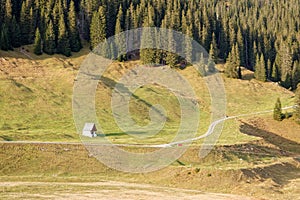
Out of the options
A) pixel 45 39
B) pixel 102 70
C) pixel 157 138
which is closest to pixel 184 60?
pixel 102 70

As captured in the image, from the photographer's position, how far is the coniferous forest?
122062 millimetres

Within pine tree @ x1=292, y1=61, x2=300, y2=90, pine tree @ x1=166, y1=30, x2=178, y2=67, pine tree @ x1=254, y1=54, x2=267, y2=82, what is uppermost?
pine tree @ x1=166, y1=30, x2=178, y2=67

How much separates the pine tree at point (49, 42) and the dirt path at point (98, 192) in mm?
76169

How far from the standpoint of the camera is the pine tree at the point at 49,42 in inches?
4675

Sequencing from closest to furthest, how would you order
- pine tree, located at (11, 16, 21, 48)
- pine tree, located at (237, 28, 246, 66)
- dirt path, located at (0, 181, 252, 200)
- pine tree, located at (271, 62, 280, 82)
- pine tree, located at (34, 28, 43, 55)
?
dirt path, located at (0, 181, 252, 200), pine tree, located at (34, 28, 43, 55), pine tree, located at (11, 16, 21, 48), pine tree, located at (271, 62, 280, 82), pine tree, located at (237, 28, 246, 66)

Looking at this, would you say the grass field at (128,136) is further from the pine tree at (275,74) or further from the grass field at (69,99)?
the pine tree at (275,74)

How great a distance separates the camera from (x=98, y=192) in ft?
145

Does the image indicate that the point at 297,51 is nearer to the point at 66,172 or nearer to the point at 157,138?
the point at 157,138

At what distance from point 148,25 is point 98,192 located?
3788 inches

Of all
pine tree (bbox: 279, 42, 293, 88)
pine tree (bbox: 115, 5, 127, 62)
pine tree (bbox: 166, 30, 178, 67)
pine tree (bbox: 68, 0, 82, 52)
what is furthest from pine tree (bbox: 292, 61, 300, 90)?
pine tree (bbox: 68, 0, 82, 52)

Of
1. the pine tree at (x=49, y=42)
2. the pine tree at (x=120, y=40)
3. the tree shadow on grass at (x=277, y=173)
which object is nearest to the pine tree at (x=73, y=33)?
the pine tree at (x=49, y=42)

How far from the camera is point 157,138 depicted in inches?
2837

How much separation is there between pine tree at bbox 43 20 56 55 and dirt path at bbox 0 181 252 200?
76169 millimetres

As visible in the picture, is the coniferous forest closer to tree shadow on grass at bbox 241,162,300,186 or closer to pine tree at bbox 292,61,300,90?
pine tree at bbox 292,61,300,90
